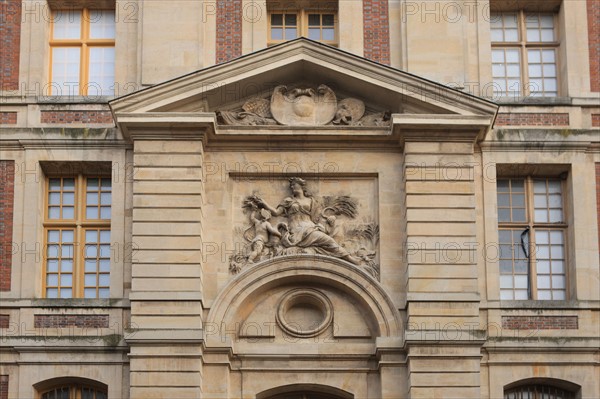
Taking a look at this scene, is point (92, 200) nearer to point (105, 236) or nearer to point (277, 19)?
point (105, 236)

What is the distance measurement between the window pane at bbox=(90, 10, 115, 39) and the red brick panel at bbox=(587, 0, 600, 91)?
33.9 feet

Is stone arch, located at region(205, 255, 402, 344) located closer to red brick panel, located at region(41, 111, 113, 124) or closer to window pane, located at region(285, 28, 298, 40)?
red brick panel, located at region(41, 111, 113, 124)

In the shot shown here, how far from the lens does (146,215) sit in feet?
105

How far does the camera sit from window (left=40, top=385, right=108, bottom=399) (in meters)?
32.2

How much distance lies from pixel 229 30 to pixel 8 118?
5.06 m

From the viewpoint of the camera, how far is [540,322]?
106ft

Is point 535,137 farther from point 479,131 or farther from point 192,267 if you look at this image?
point 192,267

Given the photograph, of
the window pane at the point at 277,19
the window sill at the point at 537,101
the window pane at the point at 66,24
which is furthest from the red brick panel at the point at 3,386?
the window sill at the point at 537,101

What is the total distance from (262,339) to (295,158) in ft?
12.5

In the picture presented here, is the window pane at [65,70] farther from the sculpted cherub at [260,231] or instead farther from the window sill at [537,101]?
the window sill at [537,101]

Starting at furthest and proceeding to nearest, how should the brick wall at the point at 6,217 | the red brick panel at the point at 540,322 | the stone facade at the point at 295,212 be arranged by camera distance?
the brick wall at the point at 6,217
the red brick panel at the point at 540,322
the stone facade at the point at 295,212

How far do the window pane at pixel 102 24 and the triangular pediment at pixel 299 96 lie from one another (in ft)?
9.82

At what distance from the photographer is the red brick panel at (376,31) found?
34.0 meters

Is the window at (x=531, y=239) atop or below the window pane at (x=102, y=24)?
below
